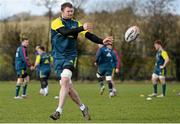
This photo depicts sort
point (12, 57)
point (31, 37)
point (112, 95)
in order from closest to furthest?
point (112, 95) < point (12, 57) < point (31, 37)

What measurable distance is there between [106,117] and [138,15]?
34120mm

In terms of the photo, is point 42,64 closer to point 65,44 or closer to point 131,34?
point 131,34

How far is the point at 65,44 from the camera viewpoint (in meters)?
10.8

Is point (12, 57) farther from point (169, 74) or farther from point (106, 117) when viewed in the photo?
point (106, 117)

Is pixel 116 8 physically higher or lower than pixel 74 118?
higher

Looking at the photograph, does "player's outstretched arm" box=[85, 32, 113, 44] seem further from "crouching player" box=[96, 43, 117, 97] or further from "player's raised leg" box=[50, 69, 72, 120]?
"crouching player" box=[96, 43, 117, 97]

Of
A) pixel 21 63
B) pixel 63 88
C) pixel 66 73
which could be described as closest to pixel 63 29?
pixel 66 73

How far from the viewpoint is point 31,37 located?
43375 millimetres

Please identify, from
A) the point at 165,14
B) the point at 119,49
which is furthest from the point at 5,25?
the point at 165,14

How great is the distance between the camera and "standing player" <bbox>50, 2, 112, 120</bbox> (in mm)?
10469

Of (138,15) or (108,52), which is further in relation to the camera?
(138,15)

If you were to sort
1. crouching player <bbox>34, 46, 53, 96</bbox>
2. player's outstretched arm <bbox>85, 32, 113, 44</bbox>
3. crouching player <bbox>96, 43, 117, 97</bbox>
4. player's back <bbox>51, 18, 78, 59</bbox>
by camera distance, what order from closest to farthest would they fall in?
player's outstretched arm <bbox>85, 32, 113, 44</bbox>
player's back <bbox>51, 18, 78, 59</bbox>
crouching player <bbox>96, 43, 117, 97</bbox>
crouching player <bbox>34, 46, 53, 96</bbox>

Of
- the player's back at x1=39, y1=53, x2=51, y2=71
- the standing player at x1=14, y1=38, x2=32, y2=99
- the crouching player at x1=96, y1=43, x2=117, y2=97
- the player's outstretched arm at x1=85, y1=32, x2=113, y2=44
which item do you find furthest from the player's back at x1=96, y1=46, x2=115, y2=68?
the player's outstretched arm at x1=85, y1=32, x2=113, y2=44

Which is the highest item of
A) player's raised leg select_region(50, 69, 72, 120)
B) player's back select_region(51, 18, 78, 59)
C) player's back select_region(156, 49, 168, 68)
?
player's back select_region(51, 18, 78, 59)
